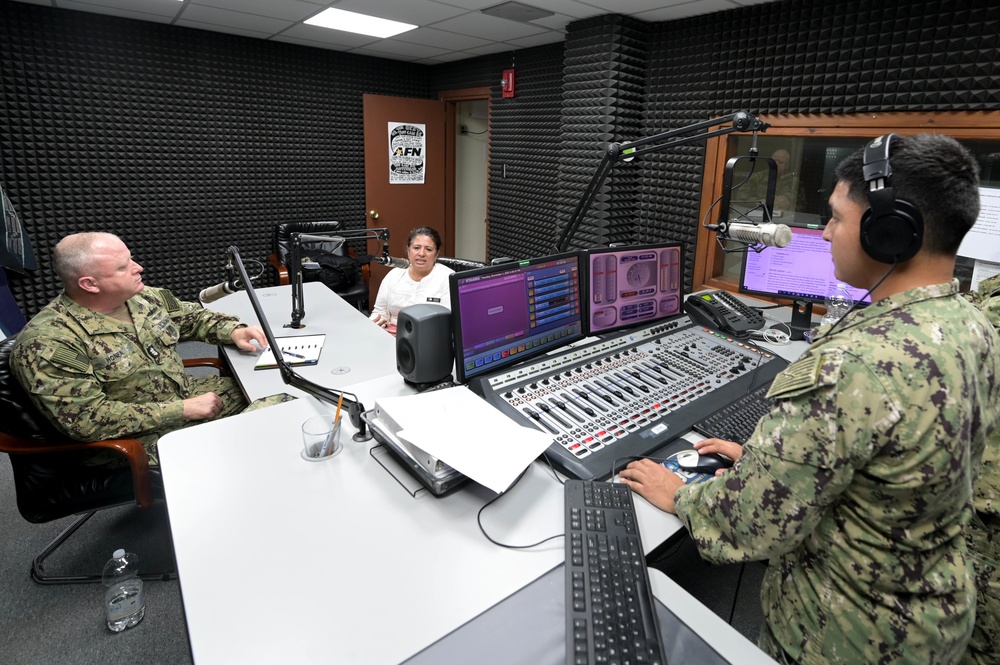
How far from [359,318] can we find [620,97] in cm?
208

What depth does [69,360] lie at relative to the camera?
1.65 metres

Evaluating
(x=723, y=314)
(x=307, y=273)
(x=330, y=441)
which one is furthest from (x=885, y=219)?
(x=307, y=273)

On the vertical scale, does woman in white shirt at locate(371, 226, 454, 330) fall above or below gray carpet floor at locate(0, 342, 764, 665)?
above

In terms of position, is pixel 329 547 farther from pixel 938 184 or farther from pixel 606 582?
pixel 938 184

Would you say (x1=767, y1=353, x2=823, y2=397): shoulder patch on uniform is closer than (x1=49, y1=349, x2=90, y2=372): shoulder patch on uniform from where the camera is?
Yes

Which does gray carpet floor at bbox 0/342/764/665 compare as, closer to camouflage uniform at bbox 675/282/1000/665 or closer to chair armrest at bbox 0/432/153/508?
chair armrest at bbox 0/432/153/508

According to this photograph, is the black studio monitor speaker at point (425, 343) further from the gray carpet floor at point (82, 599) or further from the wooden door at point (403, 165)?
the wooden door at point (403, 165)

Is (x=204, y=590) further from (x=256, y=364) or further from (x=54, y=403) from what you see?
(x=256, y=364)

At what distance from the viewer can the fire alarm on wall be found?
4.38 metres

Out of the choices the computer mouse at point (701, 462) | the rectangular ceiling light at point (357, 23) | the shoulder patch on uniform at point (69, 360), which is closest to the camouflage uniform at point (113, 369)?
the shoulder patch on uniform at point (69, 360)

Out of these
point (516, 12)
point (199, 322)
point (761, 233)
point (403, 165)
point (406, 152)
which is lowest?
point (199, 322)

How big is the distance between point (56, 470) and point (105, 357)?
1.23 ft

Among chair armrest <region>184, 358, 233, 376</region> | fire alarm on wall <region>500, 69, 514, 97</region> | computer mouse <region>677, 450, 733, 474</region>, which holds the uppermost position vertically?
fire alarm on wall <region>500, 69, 514, 97</region>

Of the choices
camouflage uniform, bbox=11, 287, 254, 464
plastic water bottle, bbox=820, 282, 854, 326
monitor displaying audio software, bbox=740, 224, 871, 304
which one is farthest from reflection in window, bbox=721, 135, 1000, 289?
camouflage uniform, bbox=11, 287, 254, 464
